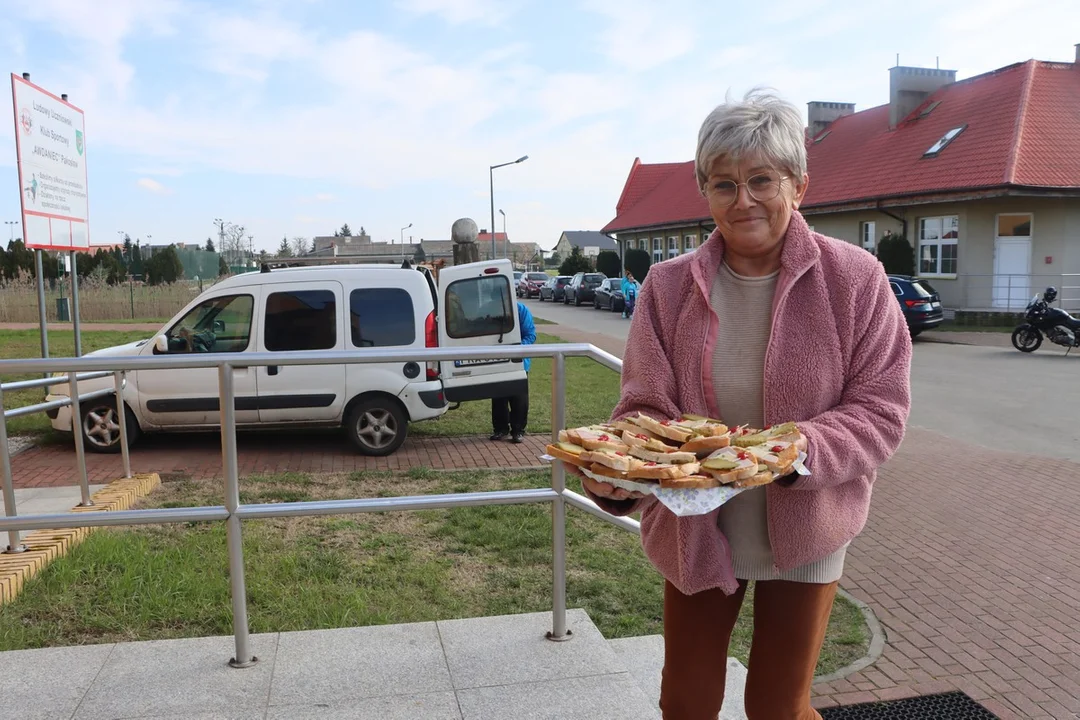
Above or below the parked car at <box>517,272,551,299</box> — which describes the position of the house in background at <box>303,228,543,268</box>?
above

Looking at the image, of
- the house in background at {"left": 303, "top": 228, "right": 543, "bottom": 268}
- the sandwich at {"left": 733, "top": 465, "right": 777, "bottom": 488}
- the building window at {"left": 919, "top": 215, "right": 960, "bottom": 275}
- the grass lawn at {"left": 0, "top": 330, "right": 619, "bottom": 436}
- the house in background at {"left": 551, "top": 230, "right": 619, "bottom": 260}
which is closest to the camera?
the sandwich at {"left": 733, "top": 465, "right": 777, "bottom": 488}

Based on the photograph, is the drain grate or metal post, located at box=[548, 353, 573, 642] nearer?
the drain grate

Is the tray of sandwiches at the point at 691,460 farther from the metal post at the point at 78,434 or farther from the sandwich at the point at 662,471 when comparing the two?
the metal post at the point at 78,434

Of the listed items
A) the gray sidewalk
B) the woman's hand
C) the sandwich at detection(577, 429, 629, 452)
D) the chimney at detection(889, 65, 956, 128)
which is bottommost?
the gray sidewalk

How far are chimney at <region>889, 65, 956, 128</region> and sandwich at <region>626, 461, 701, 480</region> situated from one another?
1273 inches

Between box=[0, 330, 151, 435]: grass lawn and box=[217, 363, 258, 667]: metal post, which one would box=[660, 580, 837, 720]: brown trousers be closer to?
box=[217, 363, 258, 667]: metal post

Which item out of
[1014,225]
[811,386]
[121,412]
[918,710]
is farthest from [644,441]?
[1014,225]

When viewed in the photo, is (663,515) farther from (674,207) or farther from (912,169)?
(674,207)

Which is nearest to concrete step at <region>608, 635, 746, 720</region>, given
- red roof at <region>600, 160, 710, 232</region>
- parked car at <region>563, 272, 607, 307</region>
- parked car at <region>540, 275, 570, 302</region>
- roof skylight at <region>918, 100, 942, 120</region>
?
roof skylight at <region>918, 100, 942, 120</region>

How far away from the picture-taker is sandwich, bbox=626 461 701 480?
177 cm

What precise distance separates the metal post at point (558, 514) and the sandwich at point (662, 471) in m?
1.57

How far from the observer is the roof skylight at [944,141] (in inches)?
1024

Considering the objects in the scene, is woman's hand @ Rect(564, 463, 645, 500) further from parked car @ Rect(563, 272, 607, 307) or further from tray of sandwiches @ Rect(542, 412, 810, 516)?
parked car @ Rect(563, 272, 607, 307)

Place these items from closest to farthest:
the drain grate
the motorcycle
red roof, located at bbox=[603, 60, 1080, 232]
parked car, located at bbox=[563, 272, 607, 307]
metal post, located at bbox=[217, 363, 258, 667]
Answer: metal post, located at bbox=[217, 363, 258, 667], the drain grate, the motorcycle, red roof, located at bbox=[603, 60, 1080, 232], parked car, located at bbox=[563, 272, 607, 307]
